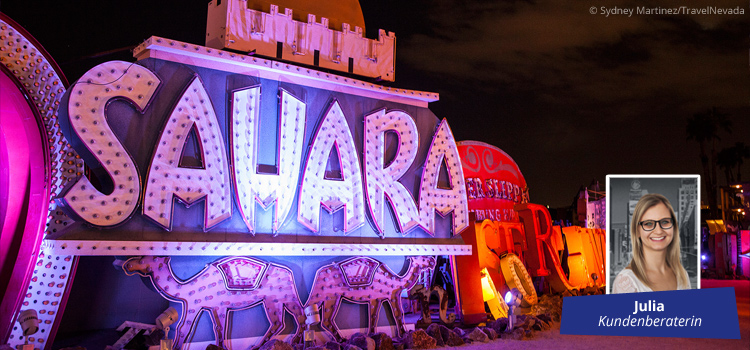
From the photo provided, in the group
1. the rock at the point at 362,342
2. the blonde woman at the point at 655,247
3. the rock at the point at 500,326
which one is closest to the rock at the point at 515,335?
the rock at the point at 500,326

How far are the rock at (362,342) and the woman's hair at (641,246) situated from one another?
424 cm

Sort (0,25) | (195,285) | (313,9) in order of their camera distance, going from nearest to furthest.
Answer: (0,25) < (195,285) < (313,9)

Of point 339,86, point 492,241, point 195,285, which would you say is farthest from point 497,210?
point 195,285

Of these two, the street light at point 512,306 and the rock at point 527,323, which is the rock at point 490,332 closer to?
the street light at point 512,306

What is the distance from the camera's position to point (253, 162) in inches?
279

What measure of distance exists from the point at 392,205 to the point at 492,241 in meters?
4.22

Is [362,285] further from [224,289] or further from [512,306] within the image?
[512,306]

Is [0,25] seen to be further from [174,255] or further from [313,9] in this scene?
[313,9]

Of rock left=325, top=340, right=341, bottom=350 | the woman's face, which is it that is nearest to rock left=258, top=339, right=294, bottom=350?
rock left=325, top=340, right=341, bottom=350

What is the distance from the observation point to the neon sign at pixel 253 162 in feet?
19.9

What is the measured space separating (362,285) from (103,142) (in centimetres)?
376

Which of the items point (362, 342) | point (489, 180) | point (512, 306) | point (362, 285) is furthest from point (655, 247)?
point (489, 180)

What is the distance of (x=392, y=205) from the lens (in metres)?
8.31

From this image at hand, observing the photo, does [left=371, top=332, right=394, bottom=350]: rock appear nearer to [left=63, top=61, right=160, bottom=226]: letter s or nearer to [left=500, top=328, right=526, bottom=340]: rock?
[left=500, top=328, right=526, bottom=340]: rock
